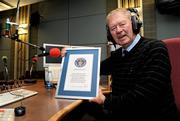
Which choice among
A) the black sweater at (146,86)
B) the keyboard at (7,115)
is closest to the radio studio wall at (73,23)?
the black sweater at (146,86)

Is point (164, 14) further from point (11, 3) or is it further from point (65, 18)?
point (11, 3)

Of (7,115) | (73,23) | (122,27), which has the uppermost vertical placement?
(73,23)

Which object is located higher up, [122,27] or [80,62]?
[122,27]

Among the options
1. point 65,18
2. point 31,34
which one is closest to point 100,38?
point 65,18

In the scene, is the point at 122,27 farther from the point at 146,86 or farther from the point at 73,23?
the point at 73,23

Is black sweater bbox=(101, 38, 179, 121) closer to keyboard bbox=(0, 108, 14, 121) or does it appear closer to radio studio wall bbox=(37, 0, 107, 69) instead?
keyboard bbox=(0, 108, 14, 121)

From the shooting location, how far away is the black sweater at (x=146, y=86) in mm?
1014

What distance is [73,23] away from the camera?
4.05 m

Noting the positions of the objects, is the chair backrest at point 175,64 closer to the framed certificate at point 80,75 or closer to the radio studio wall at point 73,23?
the framed certificate at point 80,75

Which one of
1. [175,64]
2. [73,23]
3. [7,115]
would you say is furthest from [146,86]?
[73,23]

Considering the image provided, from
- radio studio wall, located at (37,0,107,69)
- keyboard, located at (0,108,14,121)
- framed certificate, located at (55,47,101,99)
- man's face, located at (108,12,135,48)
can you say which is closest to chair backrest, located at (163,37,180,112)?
man's face, located at (108,12,135,48)

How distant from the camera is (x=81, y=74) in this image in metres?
1.24

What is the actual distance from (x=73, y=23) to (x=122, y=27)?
289 centimetres

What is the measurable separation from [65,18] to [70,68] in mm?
3015
